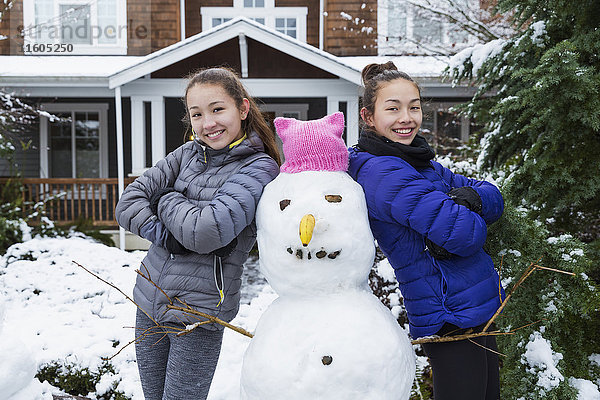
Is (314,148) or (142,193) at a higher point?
(314,148)

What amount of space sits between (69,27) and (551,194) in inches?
491

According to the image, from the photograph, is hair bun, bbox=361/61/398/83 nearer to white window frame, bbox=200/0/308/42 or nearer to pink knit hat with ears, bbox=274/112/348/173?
pink knit hat with ears, bbox=274/112/348/173

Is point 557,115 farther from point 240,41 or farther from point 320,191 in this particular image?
point 240,41

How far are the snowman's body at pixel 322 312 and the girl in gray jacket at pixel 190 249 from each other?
0.80 feet

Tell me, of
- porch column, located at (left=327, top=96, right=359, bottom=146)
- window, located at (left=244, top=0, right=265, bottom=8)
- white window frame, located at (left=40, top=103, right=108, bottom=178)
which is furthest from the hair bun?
window, located at (left=244, top=0, right=265, bottom=8)

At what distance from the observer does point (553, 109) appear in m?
3.19

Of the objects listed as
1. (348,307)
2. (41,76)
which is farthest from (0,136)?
(348,307)

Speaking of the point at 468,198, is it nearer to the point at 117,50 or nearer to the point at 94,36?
the point at 117,50

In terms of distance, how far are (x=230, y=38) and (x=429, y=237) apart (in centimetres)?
841

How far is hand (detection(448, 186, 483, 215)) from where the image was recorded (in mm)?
1845

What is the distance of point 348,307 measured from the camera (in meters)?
1.73

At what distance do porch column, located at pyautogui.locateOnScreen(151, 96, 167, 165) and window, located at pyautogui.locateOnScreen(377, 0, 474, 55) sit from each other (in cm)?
464

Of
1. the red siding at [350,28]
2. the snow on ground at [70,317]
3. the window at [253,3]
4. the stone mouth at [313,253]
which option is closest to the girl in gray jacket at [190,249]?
the stone mouth at [313,253]

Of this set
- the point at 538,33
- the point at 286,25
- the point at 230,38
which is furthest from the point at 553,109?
the point at 286,25
